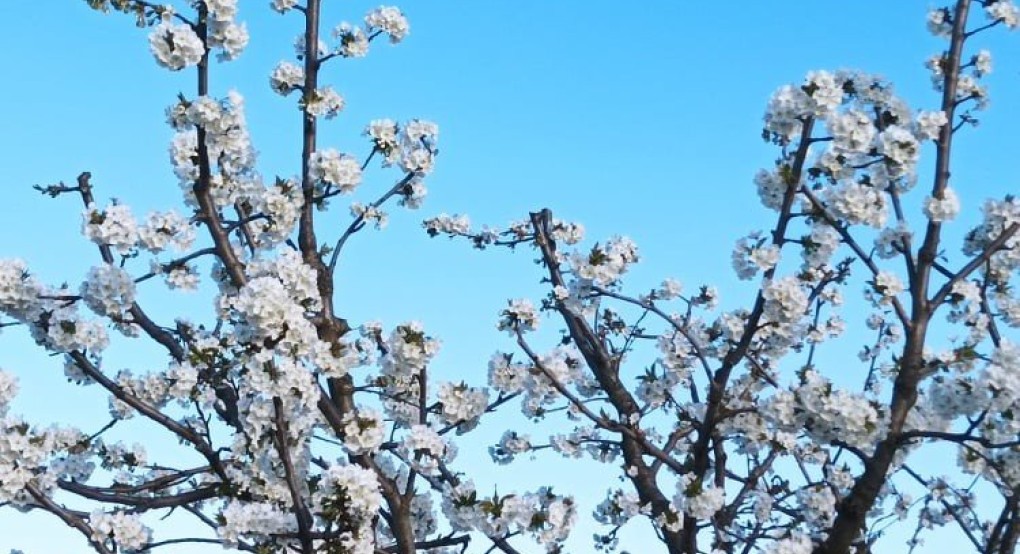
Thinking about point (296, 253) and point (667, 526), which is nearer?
point (296, 253)

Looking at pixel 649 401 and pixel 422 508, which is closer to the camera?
pixel 422 508

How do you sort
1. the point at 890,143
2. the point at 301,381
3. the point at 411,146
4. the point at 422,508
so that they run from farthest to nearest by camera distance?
the point at 411,146, the point at 422,508, the point at 890,143, the point at 301,381

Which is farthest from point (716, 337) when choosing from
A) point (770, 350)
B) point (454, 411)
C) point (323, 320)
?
point (323, 320)

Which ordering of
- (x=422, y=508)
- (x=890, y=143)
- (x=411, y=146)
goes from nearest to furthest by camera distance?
(x=890, y=143) → (x=422, y=508) → (x=411, y=146)

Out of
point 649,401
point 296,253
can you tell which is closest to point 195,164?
point 296,253

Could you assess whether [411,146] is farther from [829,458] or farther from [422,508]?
[829,458]

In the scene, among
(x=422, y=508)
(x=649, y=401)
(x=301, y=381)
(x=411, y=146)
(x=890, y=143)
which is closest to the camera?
(x=301, y=381)

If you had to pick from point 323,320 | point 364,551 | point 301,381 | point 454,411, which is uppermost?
point 323,320

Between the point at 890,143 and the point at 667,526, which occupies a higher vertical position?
the point at 890,143

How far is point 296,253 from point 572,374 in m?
3.04

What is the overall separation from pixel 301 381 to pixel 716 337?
14.1 ft

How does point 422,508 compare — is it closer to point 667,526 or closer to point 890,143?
point 667,526

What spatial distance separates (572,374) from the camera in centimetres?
926

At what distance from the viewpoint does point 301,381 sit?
6070 mm
